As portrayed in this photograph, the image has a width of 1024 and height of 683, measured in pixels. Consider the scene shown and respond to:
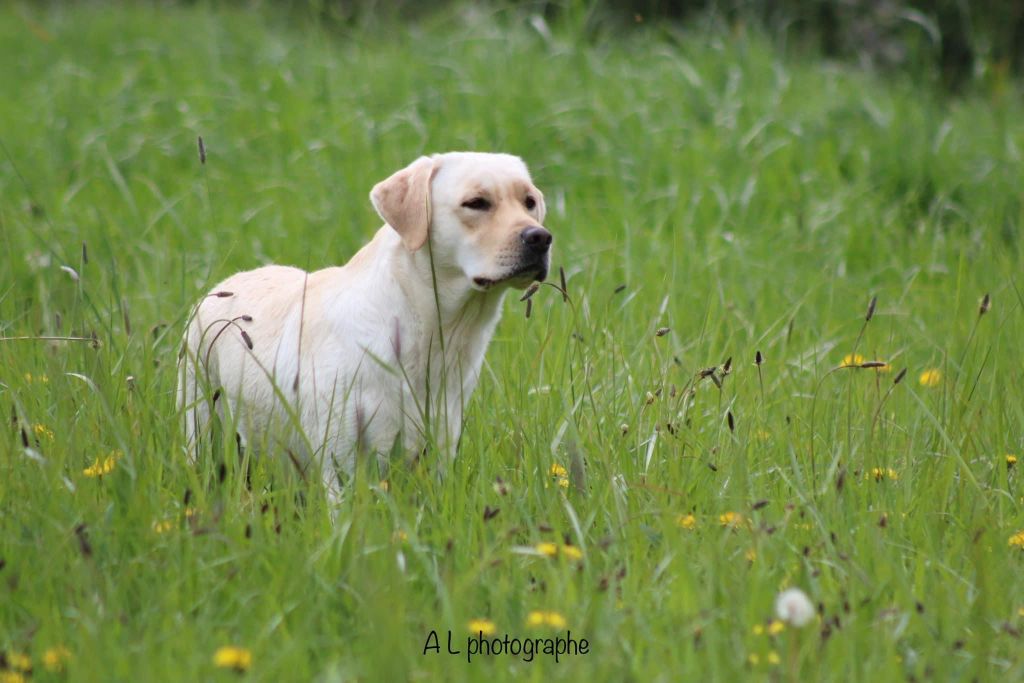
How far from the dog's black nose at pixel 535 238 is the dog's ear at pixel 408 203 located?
299mm

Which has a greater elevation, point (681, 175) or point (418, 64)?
point (418, 64)

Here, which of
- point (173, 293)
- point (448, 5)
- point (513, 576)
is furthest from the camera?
point (448, 5)

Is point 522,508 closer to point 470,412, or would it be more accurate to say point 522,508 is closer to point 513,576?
point 513,576

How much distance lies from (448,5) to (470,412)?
1048 centimetres

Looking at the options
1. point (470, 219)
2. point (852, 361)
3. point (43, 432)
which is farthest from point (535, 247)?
point (43, 432)

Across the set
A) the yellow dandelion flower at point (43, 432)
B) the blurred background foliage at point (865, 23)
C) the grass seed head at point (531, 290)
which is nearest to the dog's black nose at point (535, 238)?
the grass seed head at point (531, 290)

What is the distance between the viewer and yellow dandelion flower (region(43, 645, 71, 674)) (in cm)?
230

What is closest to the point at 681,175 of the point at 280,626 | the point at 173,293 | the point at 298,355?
the point at 173,293

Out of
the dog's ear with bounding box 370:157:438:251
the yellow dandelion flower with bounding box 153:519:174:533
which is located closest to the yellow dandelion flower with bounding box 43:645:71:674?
the yellow dandelion flower with bounding box 153:519:174:533

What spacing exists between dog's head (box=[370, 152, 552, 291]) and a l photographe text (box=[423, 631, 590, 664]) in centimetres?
122

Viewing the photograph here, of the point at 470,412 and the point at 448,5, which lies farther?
the point at 448,5

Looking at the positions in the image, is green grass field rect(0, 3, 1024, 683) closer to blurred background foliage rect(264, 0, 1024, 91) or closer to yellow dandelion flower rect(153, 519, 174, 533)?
yellow dandelion flower rect(153, 519, 174, 533)

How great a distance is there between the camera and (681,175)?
6496mm

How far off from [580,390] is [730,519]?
1.06 meters
